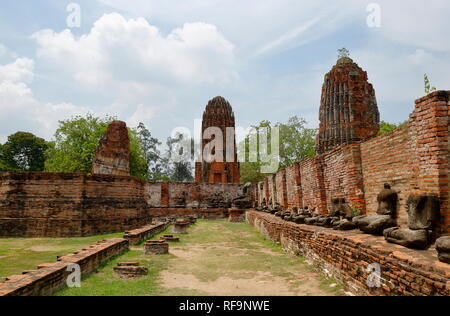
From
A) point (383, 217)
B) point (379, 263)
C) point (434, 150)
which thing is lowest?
point (379, 263)

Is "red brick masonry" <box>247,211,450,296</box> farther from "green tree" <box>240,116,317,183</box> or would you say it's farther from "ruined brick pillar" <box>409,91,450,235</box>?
"green tree" <box>240,116,317,183</box>

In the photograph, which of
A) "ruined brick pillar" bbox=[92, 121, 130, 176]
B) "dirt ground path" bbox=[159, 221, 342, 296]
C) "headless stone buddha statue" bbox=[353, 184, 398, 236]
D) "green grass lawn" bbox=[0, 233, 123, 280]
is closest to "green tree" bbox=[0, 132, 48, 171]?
"ruined brick pillar" bbox=[92, 121, 130, 176]

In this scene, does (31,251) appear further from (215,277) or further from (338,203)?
(338,203)

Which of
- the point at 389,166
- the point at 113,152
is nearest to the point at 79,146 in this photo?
the point at 113,152

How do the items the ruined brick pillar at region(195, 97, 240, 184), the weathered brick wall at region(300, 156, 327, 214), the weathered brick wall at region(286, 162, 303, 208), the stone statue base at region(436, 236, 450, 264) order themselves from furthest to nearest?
the ruined brick pillar at region(195, 97, 240, 184)
the weathered brick wall at region(286, 162, 303, 208)
the weathered brick wall at region(300, 156, 327, 214)
the stone statue base at region(436, 236, 450, 264)

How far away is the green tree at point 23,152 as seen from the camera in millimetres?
34634

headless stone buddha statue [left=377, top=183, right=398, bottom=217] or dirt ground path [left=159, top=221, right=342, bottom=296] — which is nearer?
dirt ground path [left=159, top=221, right=342, bottom=296]

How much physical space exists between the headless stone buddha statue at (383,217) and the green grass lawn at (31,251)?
5960mm

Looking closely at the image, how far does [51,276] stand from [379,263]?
423 centimetres

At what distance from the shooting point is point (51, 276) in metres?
4.34

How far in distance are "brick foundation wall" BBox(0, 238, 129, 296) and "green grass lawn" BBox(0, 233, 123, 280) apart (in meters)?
1.13

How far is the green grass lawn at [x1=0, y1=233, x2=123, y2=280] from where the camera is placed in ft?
19.9
